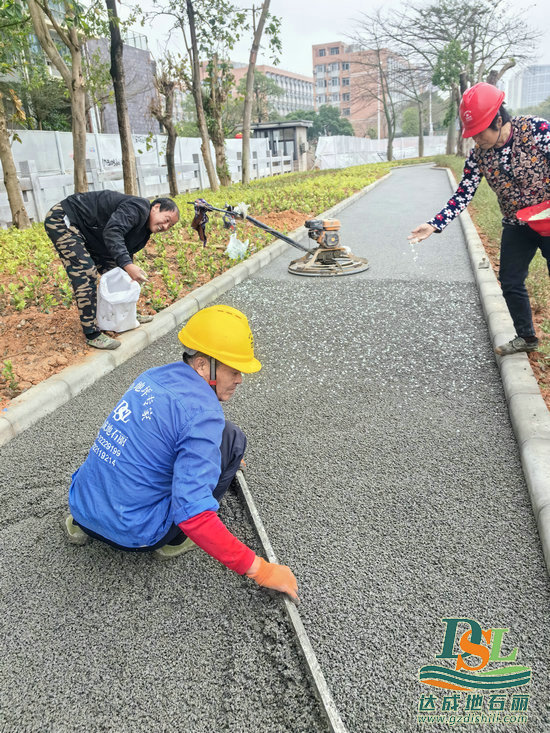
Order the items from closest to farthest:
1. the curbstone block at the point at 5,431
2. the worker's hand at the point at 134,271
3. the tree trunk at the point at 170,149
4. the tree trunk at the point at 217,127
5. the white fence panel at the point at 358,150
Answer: the curbstone block at the point at 5,431 < the worker's hand at the point at 134,271 < the tree trunk at the point at 170,149 < the tree trunk at the point at 217,127 < the white fence panel at the point at 358,150

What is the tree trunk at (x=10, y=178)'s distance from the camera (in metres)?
9.32

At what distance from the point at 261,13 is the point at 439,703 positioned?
21363 millimetres

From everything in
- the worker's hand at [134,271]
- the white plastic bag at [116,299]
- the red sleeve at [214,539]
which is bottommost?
the red sleeve at [214,539]

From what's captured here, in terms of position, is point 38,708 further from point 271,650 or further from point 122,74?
point 122,74

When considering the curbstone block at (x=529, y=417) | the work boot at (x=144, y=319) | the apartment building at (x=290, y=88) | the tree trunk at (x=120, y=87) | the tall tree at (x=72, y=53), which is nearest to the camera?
the curbstone block at (x=529, y=417)

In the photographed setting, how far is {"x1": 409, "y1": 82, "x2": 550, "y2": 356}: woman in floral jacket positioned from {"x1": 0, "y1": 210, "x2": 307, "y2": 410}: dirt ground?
2970 millimetres

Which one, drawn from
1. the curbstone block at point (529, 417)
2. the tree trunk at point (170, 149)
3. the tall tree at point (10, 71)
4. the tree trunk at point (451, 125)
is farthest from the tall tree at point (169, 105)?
the tree trunk at point (451, 125)

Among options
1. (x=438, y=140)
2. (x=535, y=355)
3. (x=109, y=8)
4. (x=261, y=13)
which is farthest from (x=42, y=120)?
(x=438, y=140)

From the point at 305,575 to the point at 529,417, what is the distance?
1739mm

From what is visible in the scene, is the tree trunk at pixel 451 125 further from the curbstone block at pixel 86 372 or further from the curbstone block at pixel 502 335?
the curbstone block at pixel 86 372

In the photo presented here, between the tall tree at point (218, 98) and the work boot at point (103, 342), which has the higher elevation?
the tall tree at point (218, 98)

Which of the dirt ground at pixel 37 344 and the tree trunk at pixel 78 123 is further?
the tree trunk at pixel 78 123

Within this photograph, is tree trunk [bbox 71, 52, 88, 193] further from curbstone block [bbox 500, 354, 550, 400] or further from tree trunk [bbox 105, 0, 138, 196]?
curbstone block [bbox 500, 354, 550, 400]

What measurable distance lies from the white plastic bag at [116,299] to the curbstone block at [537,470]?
324 cm
